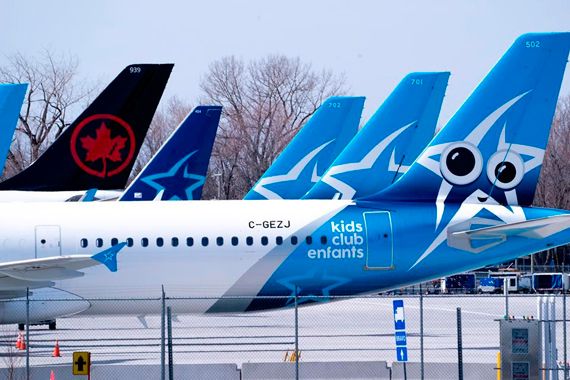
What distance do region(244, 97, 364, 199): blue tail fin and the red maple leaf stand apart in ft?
15.3

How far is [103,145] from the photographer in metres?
39.6

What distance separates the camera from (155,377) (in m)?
25.3

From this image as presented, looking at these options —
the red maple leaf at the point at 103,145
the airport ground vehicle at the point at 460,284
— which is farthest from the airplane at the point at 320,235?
the airport ground vehicle at the point at 460,284

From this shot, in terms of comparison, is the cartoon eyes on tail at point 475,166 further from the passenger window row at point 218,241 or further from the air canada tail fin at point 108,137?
the air canada tail fin at point 108,137

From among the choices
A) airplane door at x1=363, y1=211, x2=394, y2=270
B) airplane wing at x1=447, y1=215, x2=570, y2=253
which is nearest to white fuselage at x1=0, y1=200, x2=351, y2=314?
airplane door at x1=363, y1=211, x2=394, y2=270

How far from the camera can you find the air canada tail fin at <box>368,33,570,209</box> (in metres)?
32.3

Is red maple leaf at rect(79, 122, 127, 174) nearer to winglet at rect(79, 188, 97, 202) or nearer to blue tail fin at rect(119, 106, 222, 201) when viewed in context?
winglet at rect(79, 188, 97, 202)

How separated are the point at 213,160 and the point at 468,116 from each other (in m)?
74.5

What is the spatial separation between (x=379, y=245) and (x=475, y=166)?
10.4ft

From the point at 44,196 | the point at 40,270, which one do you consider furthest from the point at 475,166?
the point at 44,196

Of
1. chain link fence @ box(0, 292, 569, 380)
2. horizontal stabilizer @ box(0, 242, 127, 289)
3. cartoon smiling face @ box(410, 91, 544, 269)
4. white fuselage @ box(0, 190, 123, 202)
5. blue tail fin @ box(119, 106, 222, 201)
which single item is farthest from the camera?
blue tail fin @ box(119, 106, 222, 201)

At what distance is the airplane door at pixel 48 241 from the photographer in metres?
31.4

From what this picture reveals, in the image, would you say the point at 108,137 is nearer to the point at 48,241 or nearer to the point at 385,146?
the point at 385,146

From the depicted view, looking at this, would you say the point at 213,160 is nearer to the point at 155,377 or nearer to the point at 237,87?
the point at 237,87
